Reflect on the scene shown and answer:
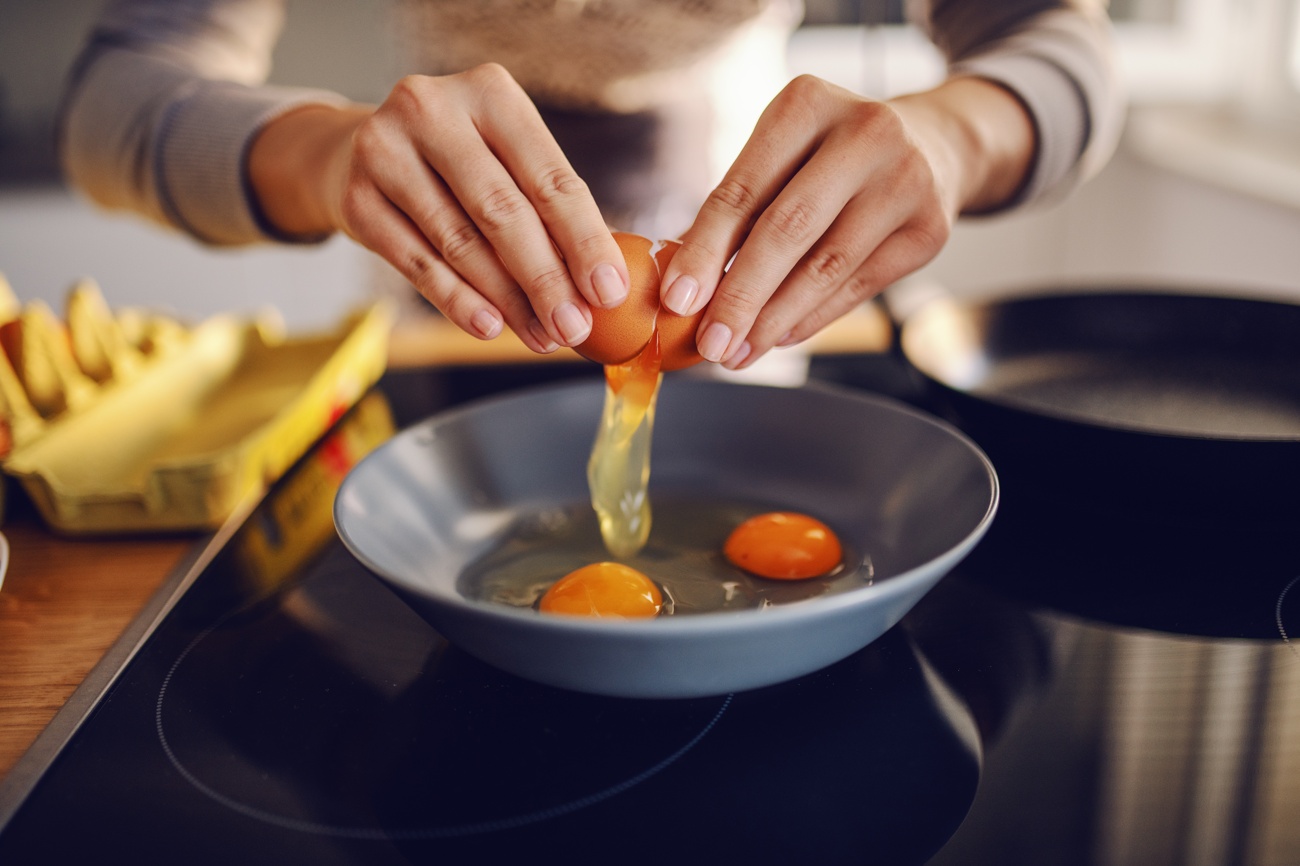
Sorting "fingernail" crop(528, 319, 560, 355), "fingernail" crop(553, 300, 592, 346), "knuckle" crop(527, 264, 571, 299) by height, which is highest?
"knuckle" crop(527, 264, 571, 299)

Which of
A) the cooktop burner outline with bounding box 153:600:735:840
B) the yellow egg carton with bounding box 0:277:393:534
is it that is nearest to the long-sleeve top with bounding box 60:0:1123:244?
the yellow egg carton with bounding box 0:277:393:534

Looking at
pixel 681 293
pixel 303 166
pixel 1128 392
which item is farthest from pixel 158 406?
pixel 1128 392

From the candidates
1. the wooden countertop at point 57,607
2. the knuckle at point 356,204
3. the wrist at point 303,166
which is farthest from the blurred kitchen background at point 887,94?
the knuckle at point 356,204

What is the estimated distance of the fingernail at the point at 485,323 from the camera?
2.47 ft

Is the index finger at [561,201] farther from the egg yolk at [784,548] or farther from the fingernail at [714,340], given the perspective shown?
the egg yolk at [784,548]

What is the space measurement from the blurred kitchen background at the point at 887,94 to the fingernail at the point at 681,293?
2.07m

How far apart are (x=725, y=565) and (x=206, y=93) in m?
0.88

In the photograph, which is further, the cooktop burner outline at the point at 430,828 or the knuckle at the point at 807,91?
the knuckle at the point at 807,91

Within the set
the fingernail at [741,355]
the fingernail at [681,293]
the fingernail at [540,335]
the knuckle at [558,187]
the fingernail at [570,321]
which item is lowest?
the fingernail at [741,355]

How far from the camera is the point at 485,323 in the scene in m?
0.76

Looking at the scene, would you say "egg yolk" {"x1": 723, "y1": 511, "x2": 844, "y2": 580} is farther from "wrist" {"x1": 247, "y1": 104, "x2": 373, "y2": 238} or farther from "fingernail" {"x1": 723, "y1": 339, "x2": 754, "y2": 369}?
"wrist" {"x1": 247, "y1": 104, "x2": 373, "y2": 238}

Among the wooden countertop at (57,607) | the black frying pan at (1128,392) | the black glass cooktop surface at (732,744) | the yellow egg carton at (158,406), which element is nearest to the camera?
the black glass cooktop surface at (732,744)

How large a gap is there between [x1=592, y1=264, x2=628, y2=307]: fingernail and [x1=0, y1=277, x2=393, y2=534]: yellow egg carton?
0.41 meters

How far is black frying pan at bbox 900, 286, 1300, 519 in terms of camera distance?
752mm
